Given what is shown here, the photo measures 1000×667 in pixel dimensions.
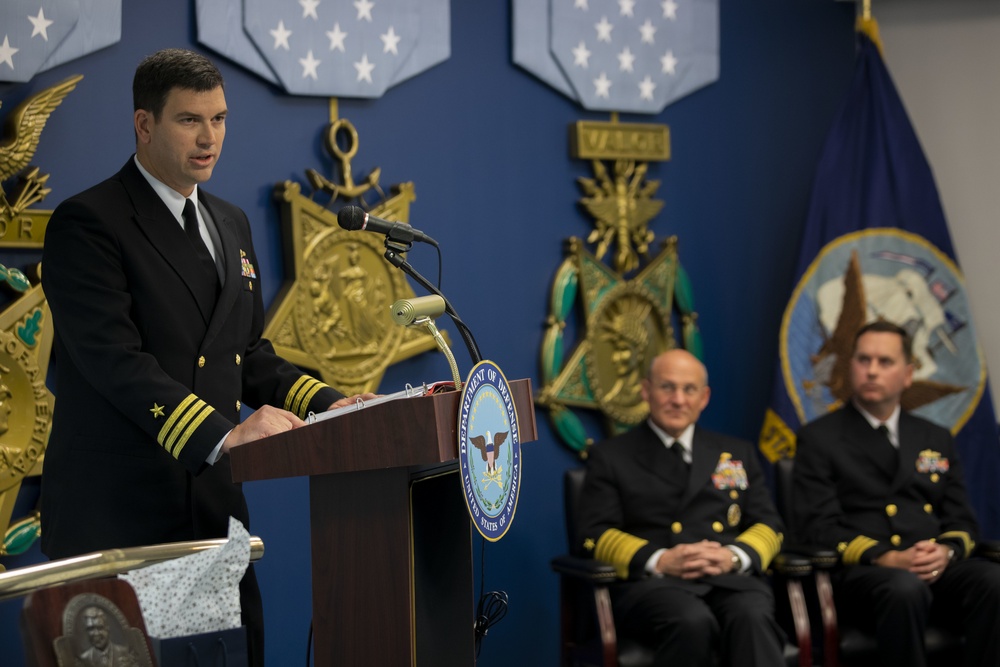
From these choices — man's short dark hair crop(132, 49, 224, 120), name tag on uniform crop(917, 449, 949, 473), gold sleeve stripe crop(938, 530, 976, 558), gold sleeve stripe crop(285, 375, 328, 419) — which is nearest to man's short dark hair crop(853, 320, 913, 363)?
name tag on uniform crop(917, 449, 949, 473)

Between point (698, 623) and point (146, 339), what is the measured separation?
75.4 inches

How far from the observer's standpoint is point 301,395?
2.75 m

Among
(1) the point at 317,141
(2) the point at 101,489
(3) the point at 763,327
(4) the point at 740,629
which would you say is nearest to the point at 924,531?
(4) the point at 740,629

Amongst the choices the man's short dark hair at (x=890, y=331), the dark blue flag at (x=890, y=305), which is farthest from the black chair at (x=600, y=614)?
the dark blue flag at (x=890, y=305)

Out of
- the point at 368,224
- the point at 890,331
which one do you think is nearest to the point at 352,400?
the point at 368,224

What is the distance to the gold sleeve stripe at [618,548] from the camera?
391 centimetres

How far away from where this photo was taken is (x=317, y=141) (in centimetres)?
395

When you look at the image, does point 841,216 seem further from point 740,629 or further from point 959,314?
point 740,629

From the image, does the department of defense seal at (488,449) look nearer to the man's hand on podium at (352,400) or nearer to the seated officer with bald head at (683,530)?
the man's hand on podium at (352,400)

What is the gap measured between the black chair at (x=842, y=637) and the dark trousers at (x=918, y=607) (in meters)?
0.03

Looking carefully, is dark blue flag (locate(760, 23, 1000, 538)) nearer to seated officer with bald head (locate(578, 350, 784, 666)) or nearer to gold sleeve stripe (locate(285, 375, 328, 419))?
seated officer with bald head (locate(578, 350, 784, 666))

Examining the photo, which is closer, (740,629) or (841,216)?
(740,629)

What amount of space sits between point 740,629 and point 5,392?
2128mm

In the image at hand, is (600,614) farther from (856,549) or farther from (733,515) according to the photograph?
(856,549)
